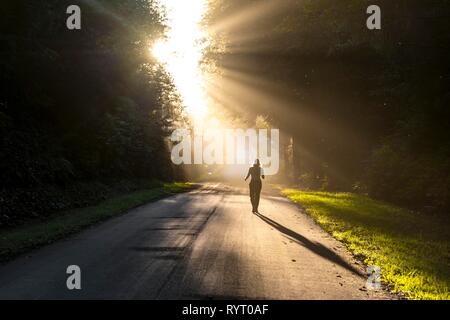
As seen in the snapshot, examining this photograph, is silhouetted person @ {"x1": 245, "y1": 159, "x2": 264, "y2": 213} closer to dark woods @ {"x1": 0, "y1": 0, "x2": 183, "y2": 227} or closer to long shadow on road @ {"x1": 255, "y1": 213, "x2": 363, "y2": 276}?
long shadow on road @ {"x1": 255, "y1": 213, "x2": 363, "y2": 276}

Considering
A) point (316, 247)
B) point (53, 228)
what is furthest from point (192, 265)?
point (53, 228)

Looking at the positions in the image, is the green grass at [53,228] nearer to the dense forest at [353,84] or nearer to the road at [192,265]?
the road at [192,265]

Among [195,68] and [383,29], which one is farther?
[195,68]

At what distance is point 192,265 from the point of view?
9000mm

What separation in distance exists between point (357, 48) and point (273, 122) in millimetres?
14170

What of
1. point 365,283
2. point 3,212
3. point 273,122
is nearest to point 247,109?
point 273,122

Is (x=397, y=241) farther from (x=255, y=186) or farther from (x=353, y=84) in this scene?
(x=353, y=84)

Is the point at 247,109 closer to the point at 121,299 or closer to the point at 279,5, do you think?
the point at 279,5

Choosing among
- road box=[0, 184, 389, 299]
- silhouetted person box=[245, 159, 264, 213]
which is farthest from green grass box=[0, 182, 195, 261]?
silhouetted person box=[245, 159, 264, 213]

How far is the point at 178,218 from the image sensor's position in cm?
1628

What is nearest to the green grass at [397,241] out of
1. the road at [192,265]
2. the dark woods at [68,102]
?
the road at [192,265]

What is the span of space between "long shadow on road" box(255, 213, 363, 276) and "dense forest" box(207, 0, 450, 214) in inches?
280

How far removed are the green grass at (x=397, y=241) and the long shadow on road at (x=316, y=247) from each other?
1.83ft

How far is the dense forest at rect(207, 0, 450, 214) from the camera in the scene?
17719 millimetres
